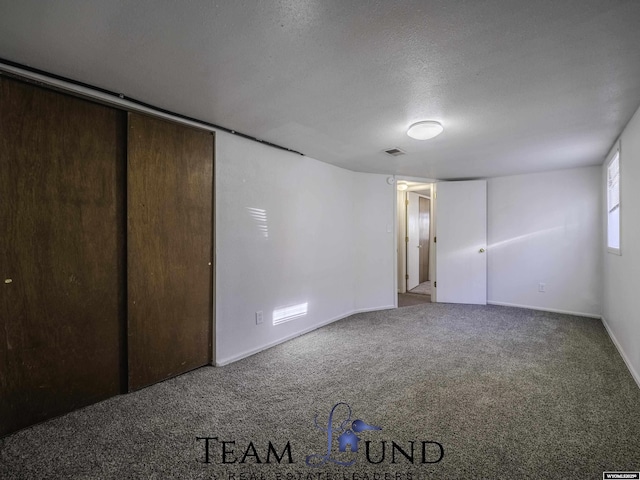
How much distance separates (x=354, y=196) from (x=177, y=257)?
2.78 metres

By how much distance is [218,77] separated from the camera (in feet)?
6.26

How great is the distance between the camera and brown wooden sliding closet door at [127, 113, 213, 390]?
90.0 inches

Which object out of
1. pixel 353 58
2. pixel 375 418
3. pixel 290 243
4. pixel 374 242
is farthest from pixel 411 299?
pixel 353 58

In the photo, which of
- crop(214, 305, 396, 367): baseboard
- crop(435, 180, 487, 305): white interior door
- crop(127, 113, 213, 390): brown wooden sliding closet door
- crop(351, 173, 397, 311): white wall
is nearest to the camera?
crop(127, 113, 213, 390): brown wooden sliding closet door

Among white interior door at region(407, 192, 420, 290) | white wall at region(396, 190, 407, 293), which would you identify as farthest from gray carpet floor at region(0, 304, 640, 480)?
white interior door at region(407, 192, 420, 290)

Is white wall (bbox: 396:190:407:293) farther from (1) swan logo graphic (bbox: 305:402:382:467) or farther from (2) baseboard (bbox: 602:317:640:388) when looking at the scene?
(1) swan logo graphic (bbox: 305:402:382:467)

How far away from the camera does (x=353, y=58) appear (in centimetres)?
170

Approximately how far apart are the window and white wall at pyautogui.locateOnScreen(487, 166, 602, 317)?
0.62m

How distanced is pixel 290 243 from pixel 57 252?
2.03 meters

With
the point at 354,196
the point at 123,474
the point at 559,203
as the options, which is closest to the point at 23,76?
the point at 123,474

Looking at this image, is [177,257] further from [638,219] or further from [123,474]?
[638,219]

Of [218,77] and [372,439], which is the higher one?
[218,77]

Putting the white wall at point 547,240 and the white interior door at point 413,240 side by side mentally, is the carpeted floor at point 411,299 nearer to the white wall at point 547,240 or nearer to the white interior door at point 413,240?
the white interior door at point 413,240

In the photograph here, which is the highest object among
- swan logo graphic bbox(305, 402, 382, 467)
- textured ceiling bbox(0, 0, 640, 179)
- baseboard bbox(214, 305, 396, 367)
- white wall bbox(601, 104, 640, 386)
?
textured ceiling bbox(0, 0, 640, 179)
